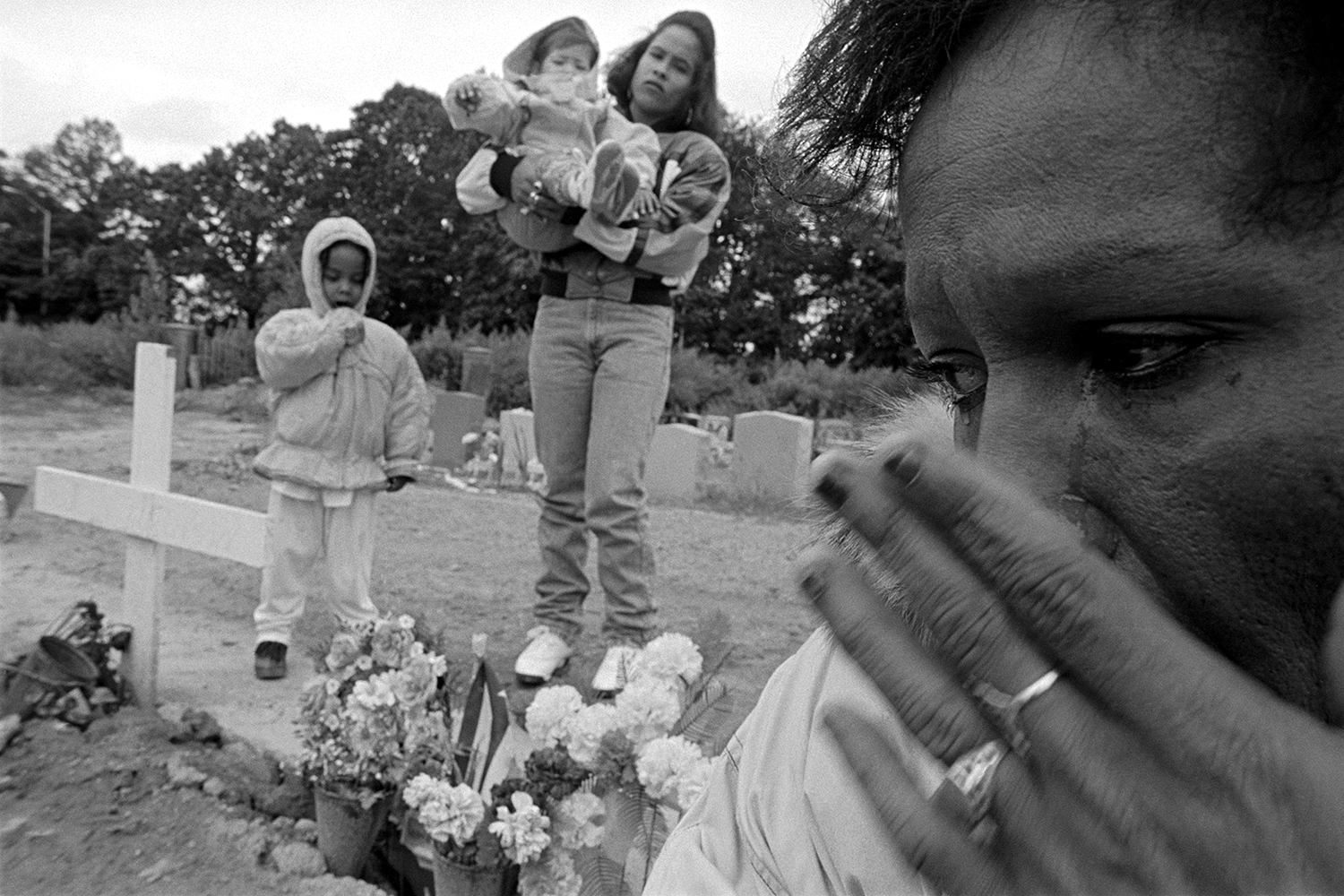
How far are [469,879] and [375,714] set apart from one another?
23.8 inches

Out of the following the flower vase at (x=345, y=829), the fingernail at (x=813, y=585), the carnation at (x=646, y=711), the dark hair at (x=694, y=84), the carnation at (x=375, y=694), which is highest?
the dark hair at (x=694, y=84)

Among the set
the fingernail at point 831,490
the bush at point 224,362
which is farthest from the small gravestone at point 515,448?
the bush at point 224,362

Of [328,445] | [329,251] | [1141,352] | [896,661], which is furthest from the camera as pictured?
[329,251]

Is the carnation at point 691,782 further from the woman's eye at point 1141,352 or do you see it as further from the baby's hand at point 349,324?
the baby's hand at point 349,324

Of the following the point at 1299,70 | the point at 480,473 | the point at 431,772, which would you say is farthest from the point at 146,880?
the point at 480,473

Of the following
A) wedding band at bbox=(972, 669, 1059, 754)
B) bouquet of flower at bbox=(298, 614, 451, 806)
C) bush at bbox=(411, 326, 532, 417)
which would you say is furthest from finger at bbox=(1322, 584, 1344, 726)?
bush at bbox=(411, 326, 532, 417)

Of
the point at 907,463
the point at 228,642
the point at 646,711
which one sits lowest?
the point at 228,642

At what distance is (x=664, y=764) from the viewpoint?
88.8 inches

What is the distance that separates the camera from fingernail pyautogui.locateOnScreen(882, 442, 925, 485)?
2.10ft

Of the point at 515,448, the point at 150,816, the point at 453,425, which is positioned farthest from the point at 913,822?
the point at 453,425

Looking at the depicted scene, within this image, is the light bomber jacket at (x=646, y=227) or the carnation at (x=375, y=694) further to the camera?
the light bomber jacket at (x=646, y=227)

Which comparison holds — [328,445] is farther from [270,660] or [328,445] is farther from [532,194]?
[532,194]

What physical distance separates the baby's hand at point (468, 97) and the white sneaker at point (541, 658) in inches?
83.0

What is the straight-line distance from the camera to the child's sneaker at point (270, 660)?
4324 millimetres
